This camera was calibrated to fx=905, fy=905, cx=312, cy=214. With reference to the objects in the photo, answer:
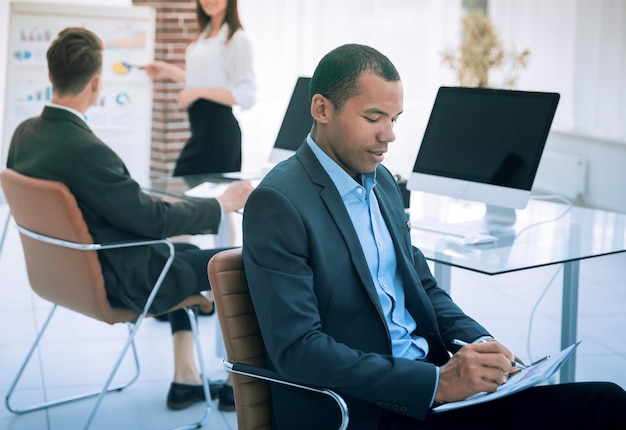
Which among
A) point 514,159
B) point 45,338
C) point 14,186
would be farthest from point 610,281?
point 14,186

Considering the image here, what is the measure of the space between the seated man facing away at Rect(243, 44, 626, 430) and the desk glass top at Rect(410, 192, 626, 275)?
0.53 meters

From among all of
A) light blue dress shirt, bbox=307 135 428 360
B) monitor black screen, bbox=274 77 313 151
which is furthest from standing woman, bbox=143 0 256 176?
light blue dress shirt, bbox=307 135 428 360

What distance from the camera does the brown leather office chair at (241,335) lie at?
76.7 inches

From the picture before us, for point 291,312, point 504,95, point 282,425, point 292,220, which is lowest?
point 282,425

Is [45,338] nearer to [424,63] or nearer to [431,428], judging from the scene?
[431,428]

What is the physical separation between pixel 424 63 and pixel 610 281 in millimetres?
4237

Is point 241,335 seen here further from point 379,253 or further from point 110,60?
point 110,60

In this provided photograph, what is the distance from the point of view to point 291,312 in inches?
69.8

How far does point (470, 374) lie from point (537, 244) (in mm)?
1103

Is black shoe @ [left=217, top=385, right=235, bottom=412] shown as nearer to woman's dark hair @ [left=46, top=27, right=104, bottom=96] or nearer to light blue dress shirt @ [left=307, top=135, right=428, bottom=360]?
woman's dark hair @ [left=46, top=27, right=104, bottom=96]

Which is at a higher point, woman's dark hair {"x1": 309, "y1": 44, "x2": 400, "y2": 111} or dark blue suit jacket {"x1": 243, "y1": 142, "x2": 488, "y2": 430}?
woman's dark hair {"x1": 309, "y1": 44, "x2": 400, "y2": 111}

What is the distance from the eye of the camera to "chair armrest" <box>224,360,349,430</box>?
1.80m

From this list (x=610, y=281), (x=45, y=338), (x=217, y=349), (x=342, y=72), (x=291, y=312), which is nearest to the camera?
(x=291, y=312)

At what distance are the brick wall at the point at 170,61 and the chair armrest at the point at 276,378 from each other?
4.99 metres
